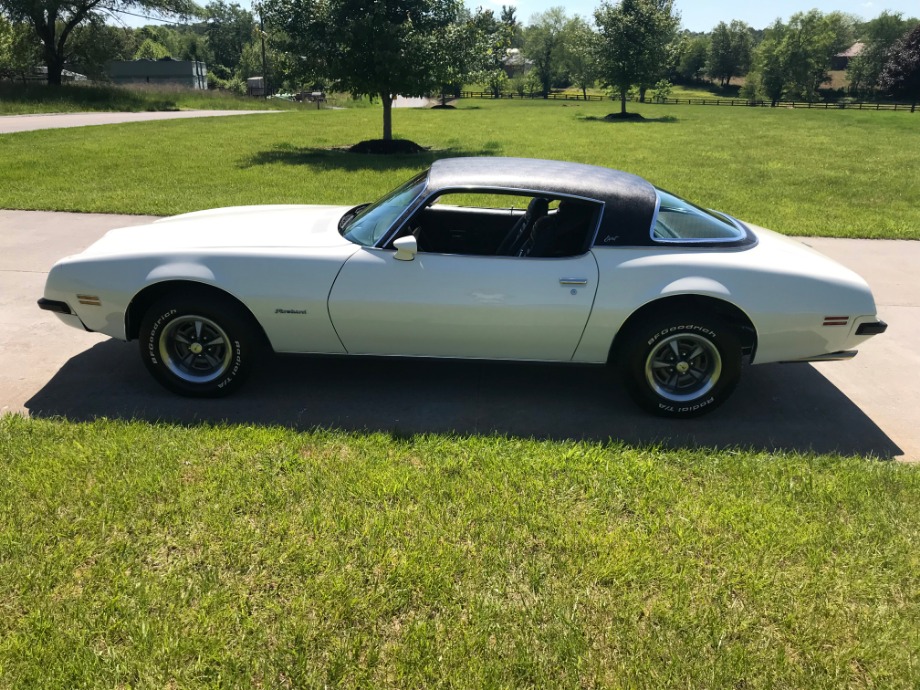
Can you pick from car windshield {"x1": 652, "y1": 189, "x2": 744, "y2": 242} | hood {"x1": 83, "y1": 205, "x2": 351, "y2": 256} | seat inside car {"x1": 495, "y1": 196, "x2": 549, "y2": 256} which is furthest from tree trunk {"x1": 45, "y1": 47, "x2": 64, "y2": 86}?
car windshield {"x1": 652, "y1": 189, "x2": 744, "y2": 242}

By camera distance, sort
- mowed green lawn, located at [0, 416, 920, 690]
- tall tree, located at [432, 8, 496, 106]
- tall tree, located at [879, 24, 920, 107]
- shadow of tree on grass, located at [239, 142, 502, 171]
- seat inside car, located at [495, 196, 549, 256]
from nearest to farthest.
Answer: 1. mowed green lawn, located at [0, 416, 920, 690]
2. seat inside car, located at [495, 196, 549, 256]
3. shadow of tree on grass, located at [239, 142, 502, 171]
4. tall tree, located at [432, 8, 496, 106]
5. tall tree, located at [879, 24, 920, 107]

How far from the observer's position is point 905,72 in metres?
55.9

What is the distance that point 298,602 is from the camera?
8.27 ft

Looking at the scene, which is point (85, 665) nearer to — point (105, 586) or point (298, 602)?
point (105, 586)

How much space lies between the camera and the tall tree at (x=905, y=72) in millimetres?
55594

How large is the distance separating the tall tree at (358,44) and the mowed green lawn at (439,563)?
1340 centimetres

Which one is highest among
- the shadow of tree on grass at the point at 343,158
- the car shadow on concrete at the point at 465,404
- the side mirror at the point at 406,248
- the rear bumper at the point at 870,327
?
the shadow of tree on grass at the point at 343,158

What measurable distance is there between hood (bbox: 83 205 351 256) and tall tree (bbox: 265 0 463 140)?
1184 cm

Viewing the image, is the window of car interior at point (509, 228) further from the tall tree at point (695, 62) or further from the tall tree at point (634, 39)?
the tall tree at point (695, 62)

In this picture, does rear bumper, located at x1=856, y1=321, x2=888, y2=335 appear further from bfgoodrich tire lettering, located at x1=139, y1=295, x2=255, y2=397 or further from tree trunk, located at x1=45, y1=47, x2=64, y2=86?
tree trunk, located at x1=45, y1=47, x2=64, y2=86

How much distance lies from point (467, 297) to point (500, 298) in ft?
0.61

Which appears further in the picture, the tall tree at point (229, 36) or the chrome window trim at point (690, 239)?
the tall tree at point (229, 36)

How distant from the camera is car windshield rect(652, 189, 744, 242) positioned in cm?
398

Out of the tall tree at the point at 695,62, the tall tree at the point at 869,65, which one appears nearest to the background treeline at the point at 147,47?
Answer: the tall tree at the point at 695,62
